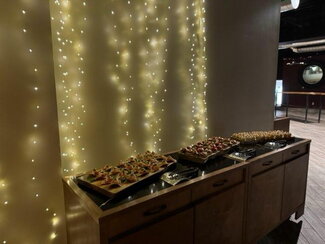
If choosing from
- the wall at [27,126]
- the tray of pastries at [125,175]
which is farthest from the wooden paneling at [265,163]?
the wall at [27,126]

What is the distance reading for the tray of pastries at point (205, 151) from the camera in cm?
167

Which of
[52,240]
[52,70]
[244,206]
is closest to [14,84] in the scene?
[52,70]

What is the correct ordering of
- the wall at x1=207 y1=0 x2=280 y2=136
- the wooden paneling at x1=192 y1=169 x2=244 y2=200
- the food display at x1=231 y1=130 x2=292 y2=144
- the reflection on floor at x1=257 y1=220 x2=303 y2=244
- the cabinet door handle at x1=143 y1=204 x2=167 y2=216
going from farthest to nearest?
the wall at x1=207 y1=0 x2=280 y2=136 → the food display at x1=231 y1=130 x2=292 y2=144 → the reflection on floor at x1=257 y1=220 x2=303 y2=244 → the wooden paneling at x1=192 y1=169 x2=244 y2=200 → the cabinet door handle at x1=143 y1=204 x2=167 y2=216

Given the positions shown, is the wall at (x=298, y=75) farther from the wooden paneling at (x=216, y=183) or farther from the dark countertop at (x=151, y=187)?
the wooden paneling at (x=216, y=183)

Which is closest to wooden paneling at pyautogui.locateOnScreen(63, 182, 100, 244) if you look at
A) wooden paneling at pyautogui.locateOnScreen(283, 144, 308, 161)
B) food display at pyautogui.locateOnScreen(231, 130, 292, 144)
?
food display at pyautogui.locateOnScreen(231, 130, 292, 144)

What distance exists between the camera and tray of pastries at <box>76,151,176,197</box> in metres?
1.20

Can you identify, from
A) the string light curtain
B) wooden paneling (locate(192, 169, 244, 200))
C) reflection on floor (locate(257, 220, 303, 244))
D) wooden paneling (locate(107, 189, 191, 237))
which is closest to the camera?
wooden paneling (locate(107, 189, 191, 237))

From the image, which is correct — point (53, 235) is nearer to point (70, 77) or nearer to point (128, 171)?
point (128, 171)

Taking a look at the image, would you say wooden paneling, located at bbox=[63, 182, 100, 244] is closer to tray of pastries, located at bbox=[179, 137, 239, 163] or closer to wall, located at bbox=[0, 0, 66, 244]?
wall, located at bbox=[0, 0, 66, 244]

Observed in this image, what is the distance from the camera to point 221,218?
1521 millimetres

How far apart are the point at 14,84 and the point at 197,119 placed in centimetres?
161

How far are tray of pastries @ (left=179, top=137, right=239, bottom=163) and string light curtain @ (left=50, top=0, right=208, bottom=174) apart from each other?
412mm

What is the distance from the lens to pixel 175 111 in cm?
223

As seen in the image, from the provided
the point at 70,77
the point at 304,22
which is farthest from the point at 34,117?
the point at 304,22
